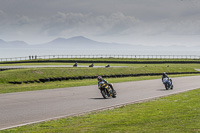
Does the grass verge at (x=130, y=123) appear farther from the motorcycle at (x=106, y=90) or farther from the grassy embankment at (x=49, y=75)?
the grassy embankment at (x=49, y=75)

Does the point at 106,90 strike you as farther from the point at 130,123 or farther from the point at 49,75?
the point at 49,75

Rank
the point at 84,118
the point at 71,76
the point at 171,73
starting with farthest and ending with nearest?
1. the point at 171,73
2. the point at 71,76
3. the point at 84,118

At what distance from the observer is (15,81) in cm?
3083

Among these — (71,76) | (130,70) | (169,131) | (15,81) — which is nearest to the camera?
(169,131)

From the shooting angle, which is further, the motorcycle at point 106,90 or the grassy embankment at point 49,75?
the grassy embankment at point 49,75

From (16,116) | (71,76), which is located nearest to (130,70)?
(71,76)

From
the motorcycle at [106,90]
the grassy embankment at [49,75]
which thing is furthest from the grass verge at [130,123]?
the grassy embankment at [49,75]

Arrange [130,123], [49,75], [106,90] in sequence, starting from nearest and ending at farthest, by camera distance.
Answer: [130,123]
[106,90]
[49,75]

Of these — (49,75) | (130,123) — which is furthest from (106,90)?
(49,75)

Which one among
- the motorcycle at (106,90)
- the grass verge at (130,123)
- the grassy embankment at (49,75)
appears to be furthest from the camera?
the grassy embankment at (49,75)

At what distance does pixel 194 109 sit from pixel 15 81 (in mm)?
20753

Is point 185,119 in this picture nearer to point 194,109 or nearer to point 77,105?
point 194,109

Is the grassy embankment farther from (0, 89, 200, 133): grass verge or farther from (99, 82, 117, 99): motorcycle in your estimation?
(0, 89, 200, 133): grass verge

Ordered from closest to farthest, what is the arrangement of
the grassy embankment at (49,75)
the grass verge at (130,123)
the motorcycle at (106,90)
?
the grass verge at (130,123) < the motorcycle at (106,90) < the grassy embankment at (49,75)
